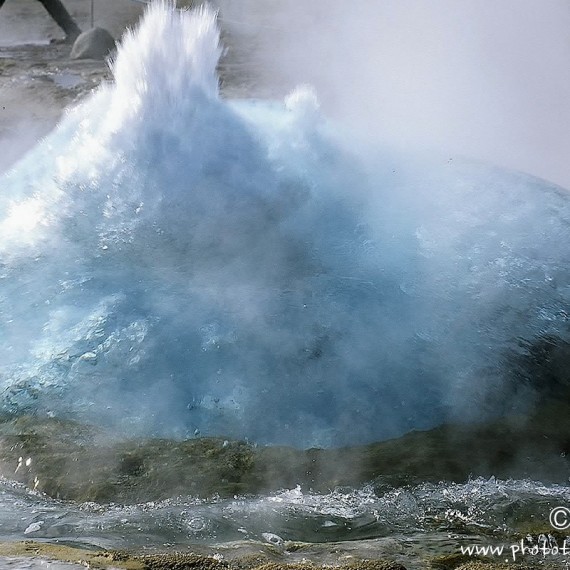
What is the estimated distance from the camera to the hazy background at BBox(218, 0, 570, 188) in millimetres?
9352

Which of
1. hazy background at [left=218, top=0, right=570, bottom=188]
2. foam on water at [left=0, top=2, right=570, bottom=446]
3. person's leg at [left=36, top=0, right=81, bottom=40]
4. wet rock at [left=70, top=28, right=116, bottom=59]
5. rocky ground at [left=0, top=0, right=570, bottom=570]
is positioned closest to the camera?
rocky ground at [left=0, top=0, right=570, bottom=570]

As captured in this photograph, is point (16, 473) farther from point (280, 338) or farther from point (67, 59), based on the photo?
point (67, 59)

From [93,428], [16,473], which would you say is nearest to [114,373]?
[93,428]

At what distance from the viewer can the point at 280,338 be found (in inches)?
162

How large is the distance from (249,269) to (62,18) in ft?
28.9

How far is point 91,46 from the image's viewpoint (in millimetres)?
10586

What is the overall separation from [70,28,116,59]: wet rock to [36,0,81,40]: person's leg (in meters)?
0.95

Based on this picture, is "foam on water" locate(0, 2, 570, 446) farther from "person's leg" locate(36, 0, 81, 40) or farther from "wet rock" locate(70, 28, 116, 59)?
"person's leg" locate(36, 0, 81, 40)

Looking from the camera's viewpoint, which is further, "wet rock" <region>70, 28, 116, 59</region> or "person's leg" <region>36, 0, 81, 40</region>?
"person's leg" <region>36, 0, 81, 40</region>
